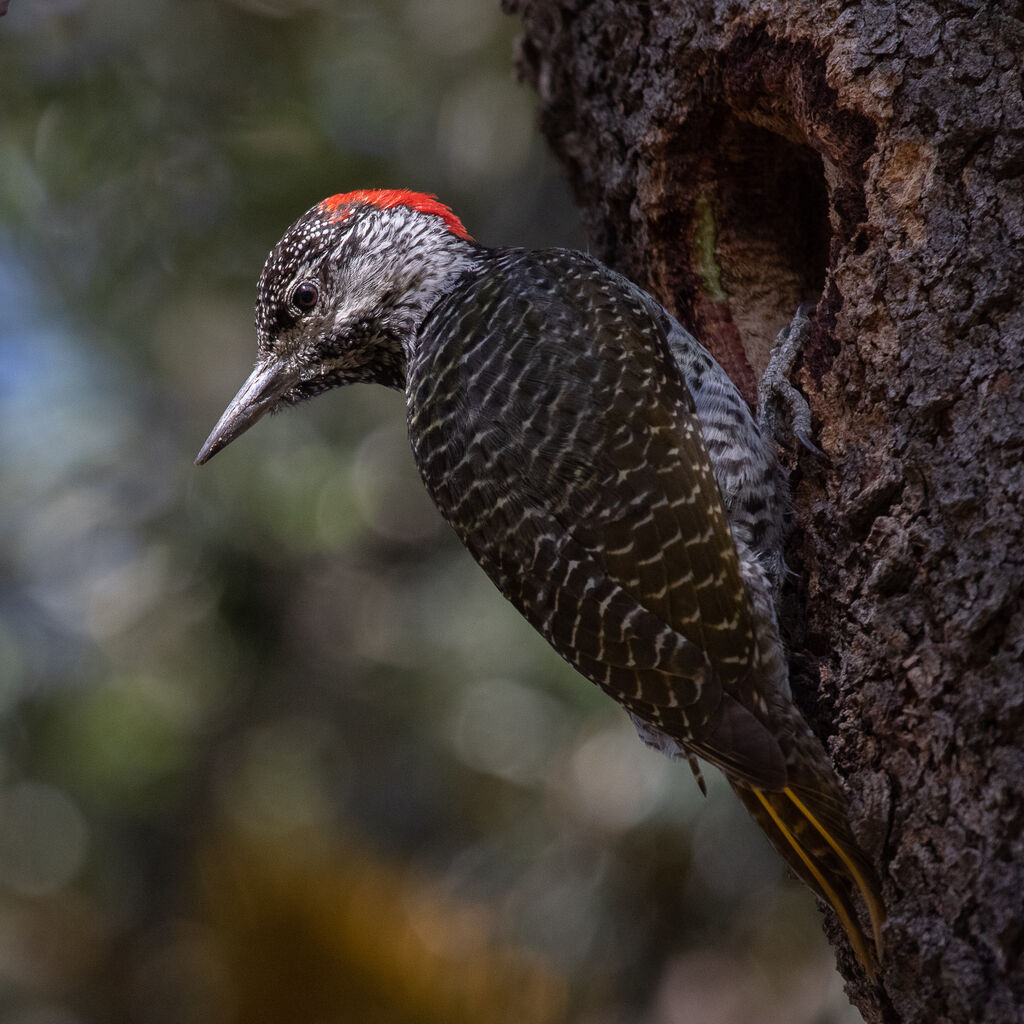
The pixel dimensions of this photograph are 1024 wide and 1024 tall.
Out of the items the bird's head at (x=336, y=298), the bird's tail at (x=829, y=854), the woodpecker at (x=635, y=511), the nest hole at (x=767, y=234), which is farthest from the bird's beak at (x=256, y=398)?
the bird's tail at (x=829, y=854)

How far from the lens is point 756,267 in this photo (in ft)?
10.8

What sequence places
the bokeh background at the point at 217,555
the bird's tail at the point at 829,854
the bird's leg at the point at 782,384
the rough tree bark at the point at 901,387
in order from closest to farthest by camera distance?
the rough tree bark at the point at 901,387 < the bird's tail at the point at 829,854 < the bird's leg at the point at 782,384 < the bokeh background at the point at 217,555

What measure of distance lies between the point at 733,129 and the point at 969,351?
46.0 inches

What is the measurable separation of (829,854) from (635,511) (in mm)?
861

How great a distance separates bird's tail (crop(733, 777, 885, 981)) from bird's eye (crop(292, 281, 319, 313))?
1.93m

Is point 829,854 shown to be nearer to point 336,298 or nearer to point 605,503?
point 605,503

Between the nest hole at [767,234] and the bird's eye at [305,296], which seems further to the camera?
the bird's eye at [305,296]

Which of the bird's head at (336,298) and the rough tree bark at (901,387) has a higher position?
the bird's head at (336,298)

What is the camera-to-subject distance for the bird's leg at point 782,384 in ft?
9.27

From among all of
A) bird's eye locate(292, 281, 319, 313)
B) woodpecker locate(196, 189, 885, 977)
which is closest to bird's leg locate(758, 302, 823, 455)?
woodpecker locate(196, 189, 885, 977)

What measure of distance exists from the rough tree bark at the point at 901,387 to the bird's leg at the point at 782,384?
6cm

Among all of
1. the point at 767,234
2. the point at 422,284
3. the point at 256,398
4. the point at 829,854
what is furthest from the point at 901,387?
the point at 256,398

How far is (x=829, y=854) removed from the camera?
2326mm

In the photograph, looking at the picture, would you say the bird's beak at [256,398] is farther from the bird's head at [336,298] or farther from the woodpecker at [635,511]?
the woodpecker at [635,511]
